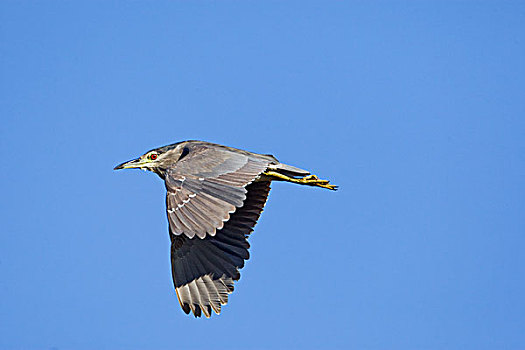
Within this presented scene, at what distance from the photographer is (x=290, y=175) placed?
12.1 metres

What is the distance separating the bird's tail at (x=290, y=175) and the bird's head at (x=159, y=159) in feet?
5.85

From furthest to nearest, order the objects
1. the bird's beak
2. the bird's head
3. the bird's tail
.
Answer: the bird's beak → the bird's head → the bird's tail

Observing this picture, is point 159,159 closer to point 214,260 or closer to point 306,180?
point 214,260

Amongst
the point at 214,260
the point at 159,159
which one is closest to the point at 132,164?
the point at 159,159

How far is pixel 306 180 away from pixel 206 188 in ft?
8.67

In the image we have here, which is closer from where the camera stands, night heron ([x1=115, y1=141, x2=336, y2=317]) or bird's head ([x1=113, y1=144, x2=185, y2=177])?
night heron ([x1=115, y1=141, x2=336, y2=317])

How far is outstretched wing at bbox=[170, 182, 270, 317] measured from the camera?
1221 cm

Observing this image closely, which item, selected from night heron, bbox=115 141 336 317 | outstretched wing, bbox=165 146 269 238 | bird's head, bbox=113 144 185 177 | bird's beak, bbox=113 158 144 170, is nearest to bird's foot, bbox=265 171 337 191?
night heron, bbox=115 141 336 317

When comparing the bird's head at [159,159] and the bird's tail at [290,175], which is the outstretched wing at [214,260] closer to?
the bird's tail at [290,175]

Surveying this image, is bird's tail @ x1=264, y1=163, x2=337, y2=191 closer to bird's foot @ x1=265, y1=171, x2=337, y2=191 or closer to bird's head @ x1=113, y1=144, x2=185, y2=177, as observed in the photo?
bird's foot @ x1=265, y1=171, x2=337, y2=191

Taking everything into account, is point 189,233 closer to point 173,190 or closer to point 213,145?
point 173,190

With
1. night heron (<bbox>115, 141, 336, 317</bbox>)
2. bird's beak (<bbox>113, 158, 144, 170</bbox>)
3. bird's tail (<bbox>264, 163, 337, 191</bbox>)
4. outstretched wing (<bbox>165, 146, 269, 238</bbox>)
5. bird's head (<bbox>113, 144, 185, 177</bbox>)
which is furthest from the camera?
bird's beak (<bbox>113, 158, 144, 170</bbox>)

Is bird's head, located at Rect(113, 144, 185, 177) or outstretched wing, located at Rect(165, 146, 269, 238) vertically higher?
bird's head, located at Rect(113, 144, 185, 177)

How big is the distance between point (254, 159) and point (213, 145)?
3.14 feet
